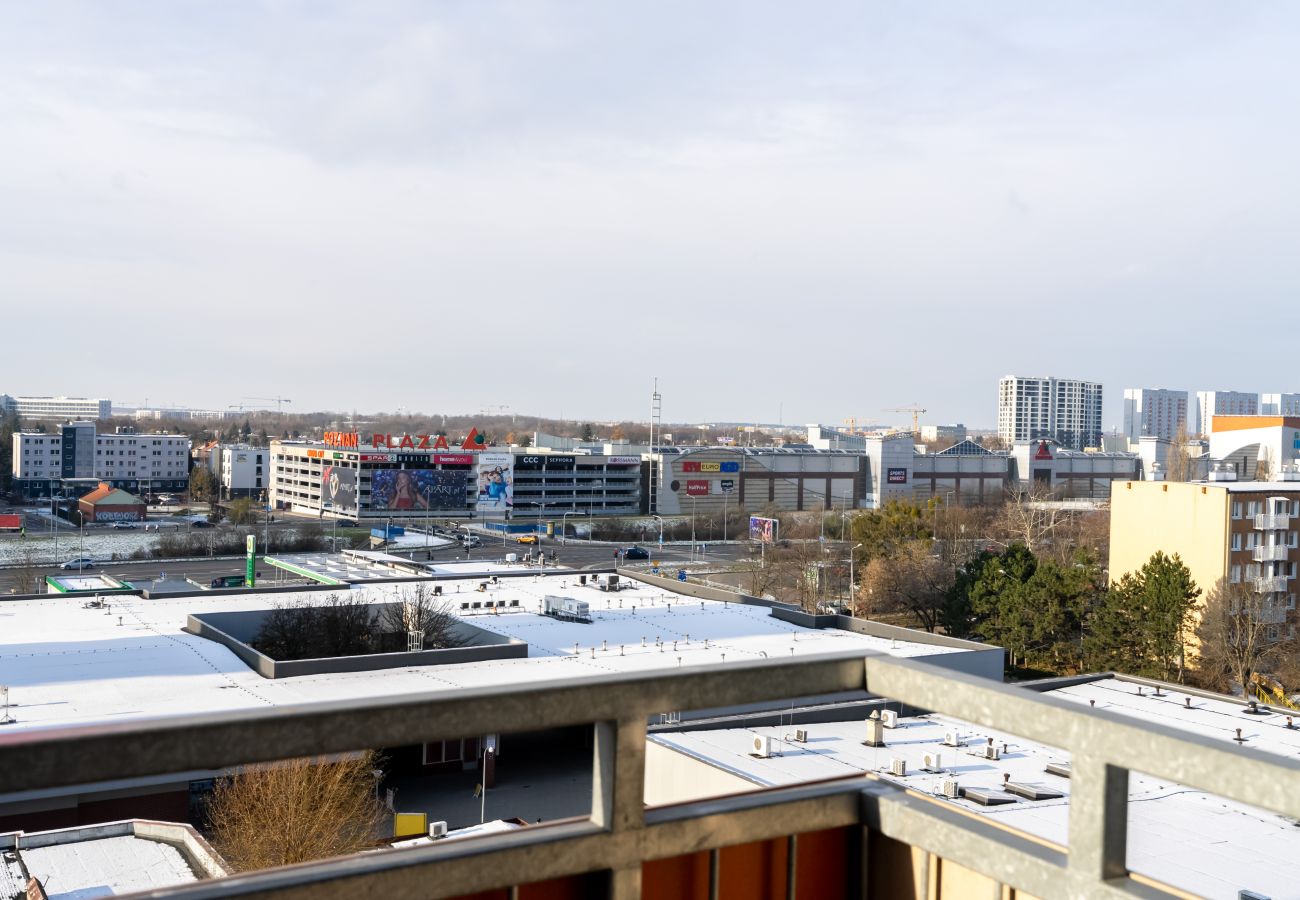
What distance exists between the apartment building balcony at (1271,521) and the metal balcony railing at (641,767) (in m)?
30.6

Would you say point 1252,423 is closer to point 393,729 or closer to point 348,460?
point 348,460

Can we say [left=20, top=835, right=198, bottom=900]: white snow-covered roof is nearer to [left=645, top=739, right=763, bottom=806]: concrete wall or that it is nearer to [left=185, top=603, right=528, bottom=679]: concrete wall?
[left=645, top=739, right=763, bottom=806]: concrete wall

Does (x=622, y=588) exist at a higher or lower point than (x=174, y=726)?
lower

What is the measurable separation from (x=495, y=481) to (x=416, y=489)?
483cm

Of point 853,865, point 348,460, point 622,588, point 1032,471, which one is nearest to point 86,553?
point 348,460

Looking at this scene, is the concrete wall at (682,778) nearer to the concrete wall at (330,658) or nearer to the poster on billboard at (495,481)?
the concrete wall at (330,658)

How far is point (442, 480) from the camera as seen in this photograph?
226 ft

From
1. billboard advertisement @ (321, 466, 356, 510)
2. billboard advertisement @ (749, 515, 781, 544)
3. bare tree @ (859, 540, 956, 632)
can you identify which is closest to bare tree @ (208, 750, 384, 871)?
bare tree @ (859, 540, 956, 632)

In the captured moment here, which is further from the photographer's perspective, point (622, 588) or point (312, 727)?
point (622, 588)

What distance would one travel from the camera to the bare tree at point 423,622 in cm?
2322

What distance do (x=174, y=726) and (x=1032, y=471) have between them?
79367 millimetres

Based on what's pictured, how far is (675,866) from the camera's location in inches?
85.2

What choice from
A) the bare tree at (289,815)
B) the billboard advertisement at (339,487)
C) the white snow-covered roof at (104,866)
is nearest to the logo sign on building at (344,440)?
the billboard advertisement at (339,487)

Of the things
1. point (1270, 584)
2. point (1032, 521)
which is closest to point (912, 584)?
point (1270, 584)
